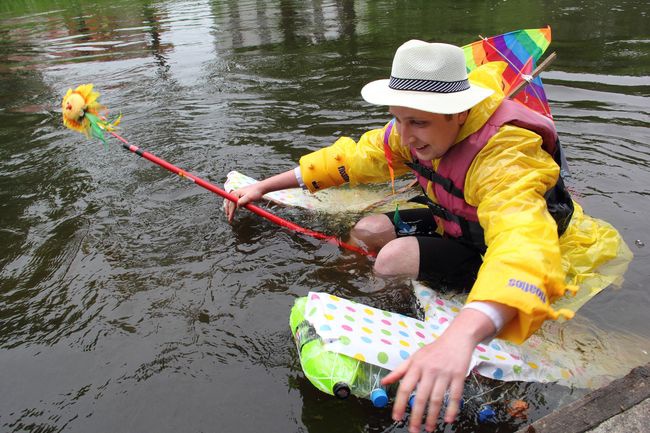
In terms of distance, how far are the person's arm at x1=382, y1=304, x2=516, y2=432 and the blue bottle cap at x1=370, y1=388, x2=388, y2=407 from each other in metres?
0.70

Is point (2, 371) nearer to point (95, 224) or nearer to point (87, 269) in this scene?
point (87, 269)

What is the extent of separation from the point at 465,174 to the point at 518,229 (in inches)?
24.3

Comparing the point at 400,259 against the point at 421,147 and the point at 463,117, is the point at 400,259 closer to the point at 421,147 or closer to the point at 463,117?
the point at 421,147

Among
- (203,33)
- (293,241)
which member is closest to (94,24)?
(203,33)

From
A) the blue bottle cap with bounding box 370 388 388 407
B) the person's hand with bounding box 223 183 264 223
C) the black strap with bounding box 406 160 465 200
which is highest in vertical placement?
the black strap with bounding box 406 160 465 200

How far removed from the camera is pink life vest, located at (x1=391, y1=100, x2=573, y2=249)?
2232 mm

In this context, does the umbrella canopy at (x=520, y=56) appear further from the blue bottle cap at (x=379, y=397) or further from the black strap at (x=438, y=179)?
the blue bottle cap at (x=379, y=397)

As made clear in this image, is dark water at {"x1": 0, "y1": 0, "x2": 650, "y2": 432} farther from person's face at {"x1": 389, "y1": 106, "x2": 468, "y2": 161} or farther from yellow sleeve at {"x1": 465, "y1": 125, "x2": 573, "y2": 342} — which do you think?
person's face at {"x1": 389, "y1": 106, "x2": 468, "y2": 161}

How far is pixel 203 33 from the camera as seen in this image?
11500 millimetres

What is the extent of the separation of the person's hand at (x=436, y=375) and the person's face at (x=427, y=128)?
3.31 ft

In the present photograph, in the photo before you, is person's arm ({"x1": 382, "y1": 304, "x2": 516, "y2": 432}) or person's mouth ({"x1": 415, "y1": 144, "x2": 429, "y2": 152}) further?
person's mouth ({"x1": 415, "y1": 144, "x2": 429, "y2": 152})

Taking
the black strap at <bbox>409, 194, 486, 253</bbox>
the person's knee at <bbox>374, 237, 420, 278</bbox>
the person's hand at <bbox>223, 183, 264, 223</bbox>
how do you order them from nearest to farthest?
1. the black strap at <bbox>409, 194, 486, 253</bbox>
2. the person's knee at <bbox>374, 237, 420, 278</bbox>
3. the person's hand at <bbox>223, 183, 264, 223</bbox>

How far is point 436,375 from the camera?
137cm

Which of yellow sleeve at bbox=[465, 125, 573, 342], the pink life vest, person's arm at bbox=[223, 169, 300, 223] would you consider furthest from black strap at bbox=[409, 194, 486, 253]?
person's arm at bbox=[223, 169, 300, 223]
